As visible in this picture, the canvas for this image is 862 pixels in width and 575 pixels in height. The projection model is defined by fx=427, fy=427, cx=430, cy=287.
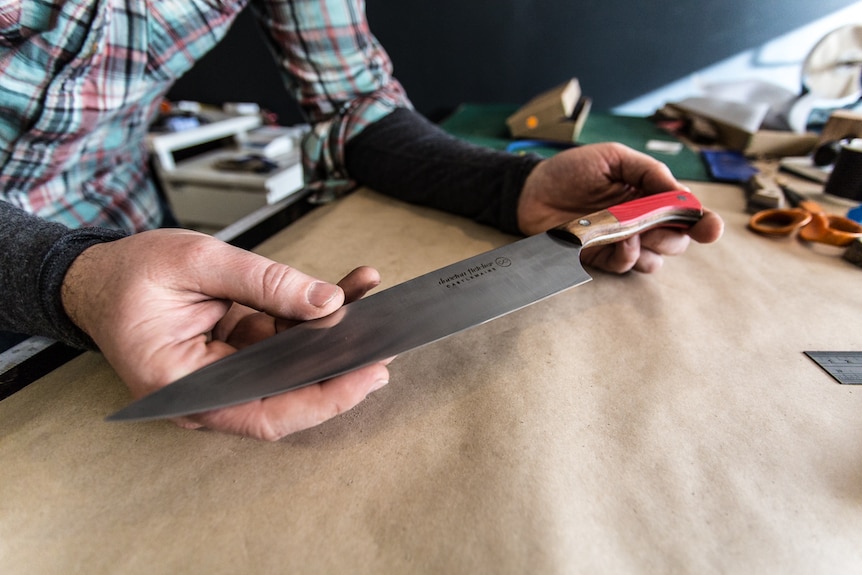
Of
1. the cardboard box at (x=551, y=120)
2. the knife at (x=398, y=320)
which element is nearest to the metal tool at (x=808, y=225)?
the knife at (x=398, y=320)

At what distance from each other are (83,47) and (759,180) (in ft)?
3.87

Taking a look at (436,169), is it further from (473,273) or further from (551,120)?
(551,120)

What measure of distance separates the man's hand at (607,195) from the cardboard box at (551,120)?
1.50 ft

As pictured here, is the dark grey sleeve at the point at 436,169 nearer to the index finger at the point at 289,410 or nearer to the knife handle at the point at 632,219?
the knife handle at the point at 632,219

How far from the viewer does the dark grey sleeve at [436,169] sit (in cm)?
71

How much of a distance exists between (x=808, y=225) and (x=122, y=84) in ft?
3.76

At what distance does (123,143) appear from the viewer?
827 mm

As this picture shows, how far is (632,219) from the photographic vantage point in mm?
529

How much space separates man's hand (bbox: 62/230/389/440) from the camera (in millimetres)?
355

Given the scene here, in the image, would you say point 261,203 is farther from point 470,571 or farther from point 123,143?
point 470,571

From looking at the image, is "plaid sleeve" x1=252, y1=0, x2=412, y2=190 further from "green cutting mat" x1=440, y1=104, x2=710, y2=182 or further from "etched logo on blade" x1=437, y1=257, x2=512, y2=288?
"etched logo on blade" x1=437, y1=257, x2=512, y2=288

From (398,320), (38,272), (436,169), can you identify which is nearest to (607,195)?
(436,169)

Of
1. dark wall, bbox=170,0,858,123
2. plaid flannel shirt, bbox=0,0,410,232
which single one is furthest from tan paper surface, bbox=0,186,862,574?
dark wall, bbox=170,0,858,123

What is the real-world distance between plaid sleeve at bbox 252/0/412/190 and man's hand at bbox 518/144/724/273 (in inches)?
14.9
